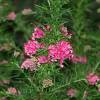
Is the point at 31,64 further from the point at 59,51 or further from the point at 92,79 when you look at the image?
the point at 92,79

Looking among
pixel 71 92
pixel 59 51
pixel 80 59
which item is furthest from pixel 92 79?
Result: pixel 59 51

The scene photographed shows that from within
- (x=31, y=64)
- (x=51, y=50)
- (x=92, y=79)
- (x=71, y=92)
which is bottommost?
(x=71, y=92)

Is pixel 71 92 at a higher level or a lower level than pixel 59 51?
lower

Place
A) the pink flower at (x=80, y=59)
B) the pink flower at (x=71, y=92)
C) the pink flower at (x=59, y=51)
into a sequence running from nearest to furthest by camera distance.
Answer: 1. the pink flower at (x=59, y=51)
2. the pink flower at (x=71, y=92)
3. the pink flower at (x=80, y=59)

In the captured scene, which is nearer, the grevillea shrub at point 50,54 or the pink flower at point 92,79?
the grevillea shrub at point 50,54

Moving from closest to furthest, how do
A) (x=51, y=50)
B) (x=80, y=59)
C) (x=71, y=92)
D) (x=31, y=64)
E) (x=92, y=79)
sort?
(x=51, y=50) < (x=31, y=64) < (x=92, y=79) < (x=71, y=92) < (x=80, y=59)

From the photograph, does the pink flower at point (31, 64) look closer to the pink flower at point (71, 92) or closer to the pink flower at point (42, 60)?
the pink flower at point (42, 60)

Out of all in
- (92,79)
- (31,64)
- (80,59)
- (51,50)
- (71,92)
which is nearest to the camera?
(51,50)

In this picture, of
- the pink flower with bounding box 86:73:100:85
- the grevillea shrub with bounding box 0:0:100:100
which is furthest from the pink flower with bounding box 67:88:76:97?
the pink flower with bounding box 86:73:100:85

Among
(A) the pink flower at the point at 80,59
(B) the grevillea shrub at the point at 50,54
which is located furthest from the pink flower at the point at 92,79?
(A) the pink flower at the point at 80,59

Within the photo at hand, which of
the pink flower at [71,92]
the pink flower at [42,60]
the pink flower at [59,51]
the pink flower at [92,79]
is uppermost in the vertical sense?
the pink flower at [59,51]

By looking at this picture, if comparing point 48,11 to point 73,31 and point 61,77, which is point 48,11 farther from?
point 73,31

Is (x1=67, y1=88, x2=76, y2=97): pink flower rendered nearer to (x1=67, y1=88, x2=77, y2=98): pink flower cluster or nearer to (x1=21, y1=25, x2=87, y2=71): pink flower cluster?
(x1=67, y1=88, x2=77, y2=98): pink flower cluster

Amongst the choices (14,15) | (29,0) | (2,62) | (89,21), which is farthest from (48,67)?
(29,0)
